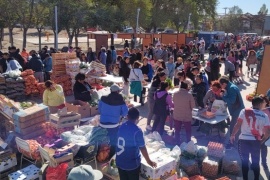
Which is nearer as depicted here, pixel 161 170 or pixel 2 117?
pixel 161 170

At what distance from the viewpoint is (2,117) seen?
281 inches

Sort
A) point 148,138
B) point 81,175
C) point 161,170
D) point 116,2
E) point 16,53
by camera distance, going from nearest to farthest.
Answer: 1. point 81,175
2. point 161,170
3. point 148,138
4. point 16,53
5. point 116,2

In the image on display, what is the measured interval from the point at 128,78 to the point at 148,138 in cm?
416

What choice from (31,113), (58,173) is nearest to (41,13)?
(31,113)

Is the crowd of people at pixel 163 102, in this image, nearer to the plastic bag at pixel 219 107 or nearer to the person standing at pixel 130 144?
the person standing at pixel 130 144

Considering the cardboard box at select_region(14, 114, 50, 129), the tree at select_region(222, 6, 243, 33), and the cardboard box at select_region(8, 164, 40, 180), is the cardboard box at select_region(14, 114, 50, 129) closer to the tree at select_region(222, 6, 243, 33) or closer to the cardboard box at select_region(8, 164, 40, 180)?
the cardboard box at select_region(8, 164, 40, 180)

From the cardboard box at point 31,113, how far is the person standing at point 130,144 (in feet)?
9.63

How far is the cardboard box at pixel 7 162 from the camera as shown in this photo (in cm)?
544

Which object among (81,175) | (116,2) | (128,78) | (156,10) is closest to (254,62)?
(128,78)

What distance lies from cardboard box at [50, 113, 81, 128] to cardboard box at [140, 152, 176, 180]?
2.38 m

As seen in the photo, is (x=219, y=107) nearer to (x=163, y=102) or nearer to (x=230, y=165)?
(x=163, y=102)

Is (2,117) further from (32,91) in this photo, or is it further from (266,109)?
(266,109)

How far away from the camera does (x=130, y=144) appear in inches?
162

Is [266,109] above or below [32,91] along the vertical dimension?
above
